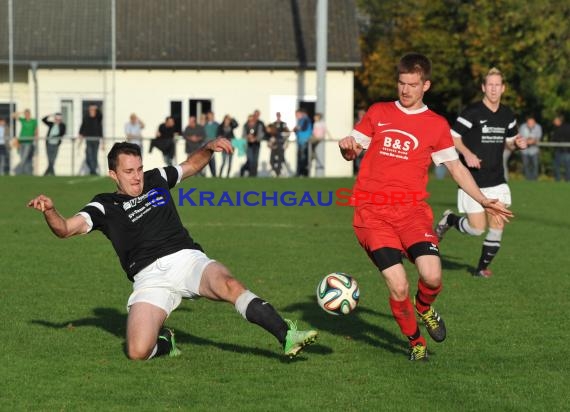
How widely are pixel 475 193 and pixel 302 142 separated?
24069 millimetres

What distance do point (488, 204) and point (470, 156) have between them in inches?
103

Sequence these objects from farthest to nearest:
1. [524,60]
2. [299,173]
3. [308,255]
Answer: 1. [524,60]
2. [299,173]
3. [308,255]

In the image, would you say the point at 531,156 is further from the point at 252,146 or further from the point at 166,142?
the point at 166,142

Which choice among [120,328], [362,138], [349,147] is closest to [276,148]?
[120,328]

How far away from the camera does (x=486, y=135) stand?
526 inches

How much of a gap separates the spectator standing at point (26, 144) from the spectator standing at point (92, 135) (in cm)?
130

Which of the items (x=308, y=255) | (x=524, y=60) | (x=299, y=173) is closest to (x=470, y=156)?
(x=308, y=255)

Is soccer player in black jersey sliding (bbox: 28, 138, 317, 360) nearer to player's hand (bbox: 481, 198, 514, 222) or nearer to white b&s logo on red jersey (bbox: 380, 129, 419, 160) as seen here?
white b&s logo on red jersey (bbox: 380, 129, 419, 160)

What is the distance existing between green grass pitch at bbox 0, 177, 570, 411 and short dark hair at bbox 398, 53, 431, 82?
2.01 metres

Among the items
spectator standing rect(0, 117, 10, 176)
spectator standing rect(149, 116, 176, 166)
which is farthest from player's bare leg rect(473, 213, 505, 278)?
spectator standing rect(0, 117, 10, 176)

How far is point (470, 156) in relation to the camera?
1127 centimetres

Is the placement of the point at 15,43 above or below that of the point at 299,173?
above

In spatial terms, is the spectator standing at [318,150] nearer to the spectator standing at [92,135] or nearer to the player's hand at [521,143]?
the spectator standing at [92,135]

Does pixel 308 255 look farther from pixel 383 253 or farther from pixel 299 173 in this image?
pixel 299 173
